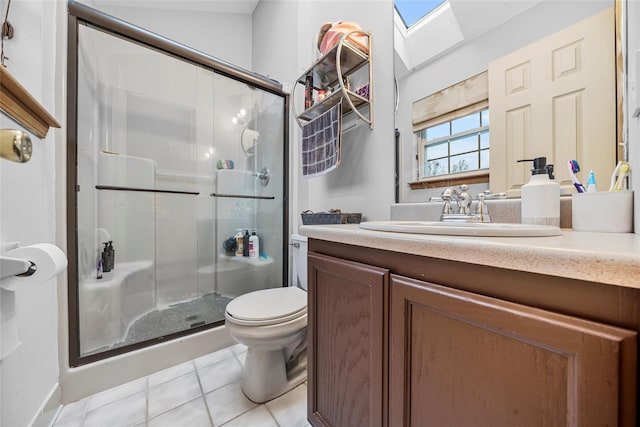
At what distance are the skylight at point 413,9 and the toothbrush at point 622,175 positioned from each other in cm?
96

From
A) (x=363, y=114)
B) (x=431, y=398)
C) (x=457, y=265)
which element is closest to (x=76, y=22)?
(x=363, y=114)

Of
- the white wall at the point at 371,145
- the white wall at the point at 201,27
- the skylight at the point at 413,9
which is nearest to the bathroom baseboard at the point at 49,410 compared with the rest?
the white wall at the point at 371,145

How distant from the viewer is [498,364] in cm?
40

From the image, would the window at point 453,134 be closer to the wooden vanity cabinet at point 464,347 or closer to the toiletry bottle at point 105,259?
the wooden vanity cabinet at point 464,347

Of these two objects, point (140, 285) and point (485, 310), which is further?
point (140, 285)

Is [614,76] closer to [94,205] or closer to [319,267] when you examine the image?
[319,267]

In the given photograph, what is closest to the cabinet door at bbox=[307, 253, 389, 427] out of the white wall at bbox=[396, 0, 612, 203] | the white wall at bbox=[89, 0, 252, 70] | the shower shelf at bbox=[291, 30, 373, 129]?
the white wall at bbox=[396, 0, 612, 203]

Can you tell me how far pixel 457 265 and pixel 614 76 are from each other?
791mm

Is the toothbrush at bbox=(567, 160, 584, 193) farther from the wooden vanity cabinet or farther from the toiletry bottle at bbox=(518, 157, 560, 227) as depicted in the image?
the wooden vanity cabinet

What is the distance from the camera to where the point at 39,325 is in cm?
93

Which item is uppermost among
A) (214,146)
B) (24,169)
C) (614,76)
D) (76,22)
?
(76,22)

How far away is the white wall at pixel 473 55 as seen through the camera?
769 mm

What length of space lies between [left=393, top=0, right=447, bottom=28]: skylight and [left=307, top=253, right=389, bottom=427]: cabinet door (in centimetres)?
122

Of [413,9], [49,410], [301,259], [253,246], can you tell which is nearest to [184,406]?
[49,410]
